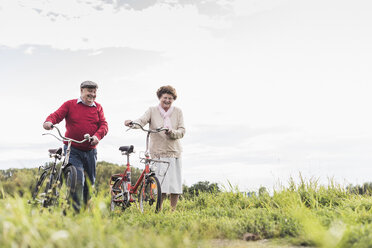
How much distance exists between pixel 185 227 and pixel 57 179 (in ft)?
7.97

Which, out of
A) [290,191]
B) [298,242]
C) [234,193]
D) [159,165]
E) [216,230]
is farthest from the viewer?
[234,193]

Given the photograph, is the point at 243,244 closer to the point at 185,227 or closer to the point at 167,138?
the point at 185,227

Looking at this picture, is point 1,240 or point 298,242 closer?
point 1,240

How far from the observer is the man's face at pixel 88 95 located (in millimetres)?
6797

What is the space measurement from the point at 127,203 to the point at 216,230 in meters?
2.72

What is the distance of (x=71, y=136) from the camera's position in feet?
22.4

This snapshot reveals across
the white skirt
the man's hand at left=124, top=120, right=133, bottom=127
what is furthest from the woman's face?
the white skirt

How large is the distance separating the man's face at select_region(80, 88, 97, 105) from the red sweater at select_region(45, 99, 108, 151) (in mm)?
125

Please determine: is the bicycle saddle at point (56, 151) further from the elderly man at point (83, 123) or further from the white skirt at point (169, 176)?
the white skirt at point (169, 176)

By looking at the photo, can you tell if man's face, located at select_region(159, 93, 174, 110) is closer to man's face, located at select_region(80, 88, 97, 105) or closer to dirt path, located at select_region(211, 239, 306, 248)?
man's face, located at select_region(80, 88, 97, 105)

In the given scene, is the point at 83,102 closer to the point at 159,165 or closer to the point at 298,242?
the point at 159,165

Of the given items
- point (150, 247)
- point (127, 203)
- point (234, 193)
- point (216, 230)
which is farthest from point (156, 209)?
point (150, 247)

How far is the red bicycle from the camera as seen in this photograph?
694 cm

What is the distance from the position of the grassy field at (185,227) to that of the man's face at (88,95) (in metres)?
2.03
